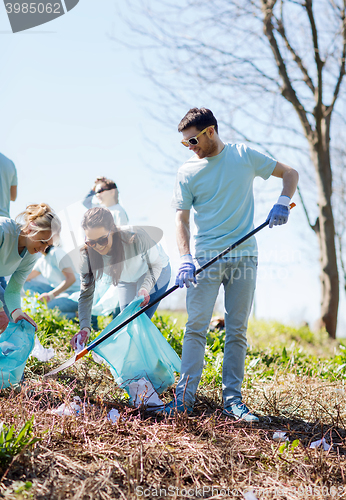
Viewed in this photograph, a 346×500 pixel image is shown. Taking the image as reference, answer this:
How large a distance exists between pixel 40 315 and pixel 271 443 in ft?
8.61

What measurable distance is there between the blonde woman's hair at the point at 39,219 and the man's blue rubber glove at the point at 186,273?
861mm

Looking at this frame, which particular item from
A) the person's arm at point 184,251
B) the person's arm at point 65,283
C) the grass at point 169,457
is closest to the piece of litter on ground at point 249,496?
the grass at point 169,457

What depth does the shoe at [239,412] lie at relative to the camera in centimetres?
250

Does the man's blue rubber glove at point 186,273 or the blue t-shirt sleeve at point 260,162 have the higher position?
the blue t-shirt sleeve at point 260,162

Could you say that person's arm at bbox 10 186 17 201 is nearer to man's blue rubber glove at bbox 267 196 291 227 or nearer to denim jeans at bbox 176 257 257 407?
denim jeans at bbox 176 257 257 407

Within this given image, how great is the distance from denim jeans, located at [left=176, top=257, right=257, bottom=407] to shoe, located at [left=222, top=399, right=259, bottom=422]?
0.04 m

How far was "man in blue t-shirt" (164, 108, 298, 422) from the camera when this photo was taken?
8.73ft

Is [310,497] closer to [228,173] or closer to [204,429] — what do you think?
[204,429]

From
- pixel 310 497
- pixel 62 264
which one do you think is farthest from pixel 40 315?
pixel 310 497

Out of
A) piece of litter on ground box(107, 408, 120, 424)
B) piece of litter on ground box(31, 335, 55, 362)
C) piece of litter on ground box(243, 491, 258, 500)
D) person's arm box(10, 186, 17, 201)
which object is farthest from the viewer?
person's arm box(10, 186, 17, 201)

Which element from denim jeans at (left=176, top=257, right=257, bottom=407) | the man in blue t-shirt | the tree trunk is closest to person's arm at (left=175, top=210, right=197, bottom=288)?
the man in blue t-shirt

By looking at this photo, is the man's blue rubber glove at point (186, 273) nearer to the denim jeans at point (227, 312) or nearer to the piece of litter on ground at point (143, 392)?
the denim jeans at point (227, 312)

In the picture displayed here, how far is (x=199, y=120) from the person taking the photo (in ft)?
8.73

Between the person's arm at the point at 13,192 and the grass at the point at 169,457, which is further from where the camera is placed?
the person's arm at the point at 13,192
